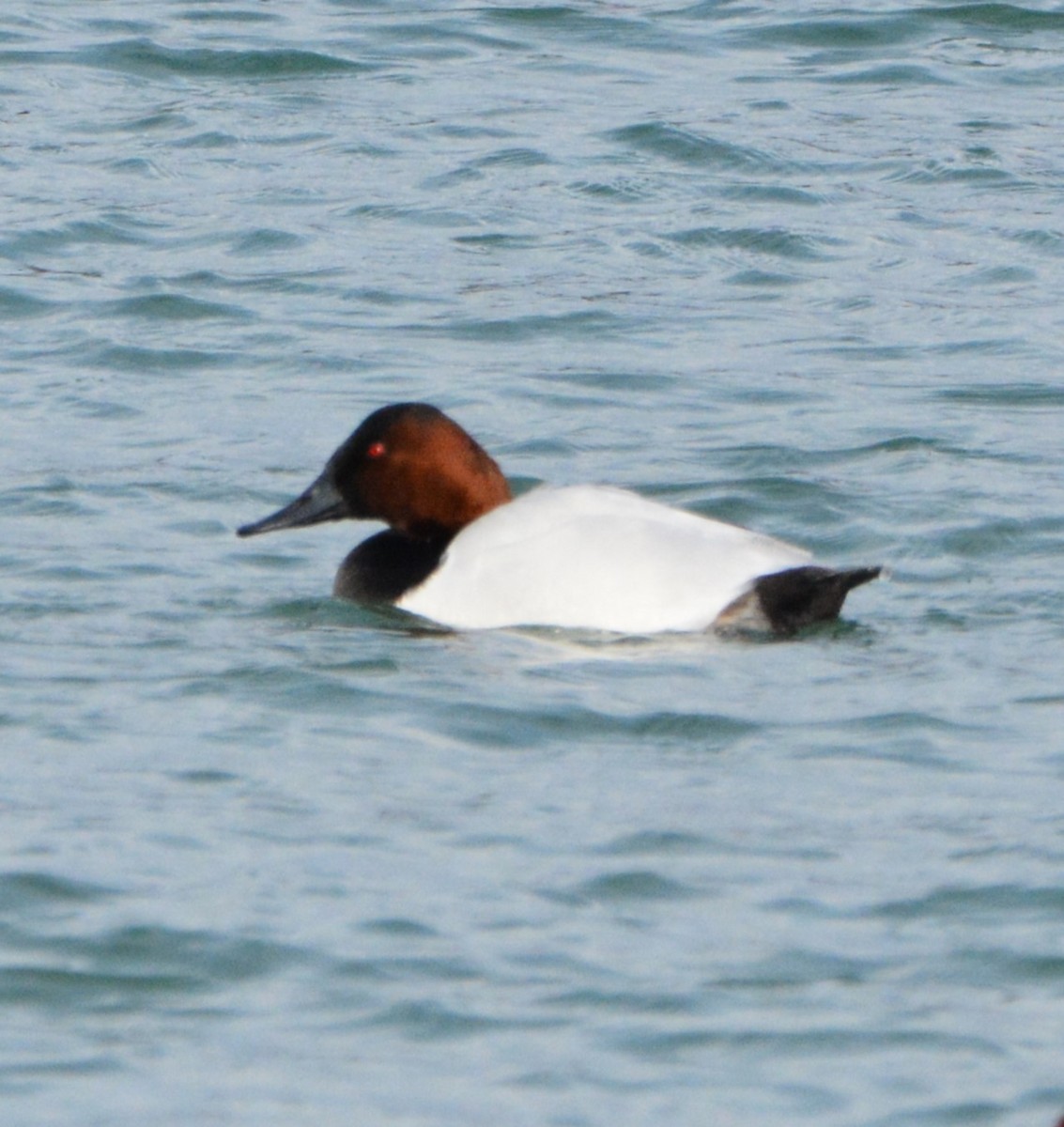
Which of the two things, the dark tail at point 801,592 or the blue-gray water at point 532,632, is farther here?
the dark tail at point 801,592

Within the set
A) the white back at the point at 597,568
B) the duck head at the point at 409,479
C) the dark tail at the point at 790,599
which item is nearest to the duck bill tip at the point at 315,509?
the duck head at the point at 409,479

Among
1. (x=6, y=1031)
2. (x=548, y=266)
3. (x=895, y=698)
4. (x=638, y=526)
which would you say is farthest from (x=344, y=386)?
(x=6, y=1031)

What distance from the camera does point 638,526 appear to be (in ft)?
21.1

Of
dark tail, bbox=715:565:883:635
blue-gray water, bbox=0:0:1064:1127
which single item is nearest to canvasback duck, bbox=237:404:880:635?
dark tail, bbox=715:565:883:635

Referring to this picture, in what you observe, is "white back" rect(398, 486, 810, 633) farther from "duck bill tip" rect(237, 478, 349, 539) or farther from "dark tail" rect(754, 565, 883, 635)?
"duck bill tip" rect(237, 478, 349, 539)

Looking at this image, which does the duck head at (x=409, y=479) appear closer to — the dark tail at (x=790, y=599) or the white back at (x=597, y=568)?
the white back at (x=597, y=568)

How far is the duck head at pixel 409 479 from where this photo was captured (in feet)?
22.6

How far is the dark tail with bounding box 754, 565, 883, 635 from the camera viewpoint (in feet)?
20.6

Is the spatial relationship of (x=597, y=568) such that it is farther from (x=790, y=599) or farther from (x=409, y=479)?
(x=409, y=479)

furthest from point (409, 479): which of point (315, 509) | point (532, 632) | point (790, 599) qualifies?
point (790, 599)

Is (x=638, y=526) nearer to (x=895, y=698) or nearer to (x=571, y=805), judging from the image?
(x=895, y=698)

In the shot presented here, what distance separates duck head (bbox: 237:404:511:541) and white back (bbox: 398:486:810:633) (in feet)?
1.18

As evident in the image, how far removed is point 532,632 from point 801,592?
26.6 inches

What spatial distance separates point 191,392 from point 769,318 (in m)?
2.32
